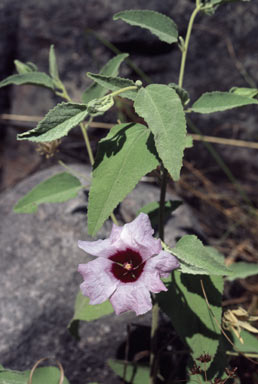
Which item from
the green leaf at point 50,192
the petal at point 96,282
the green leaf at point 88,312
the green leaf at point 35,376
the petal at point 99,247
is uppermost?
the petal at point 99,247

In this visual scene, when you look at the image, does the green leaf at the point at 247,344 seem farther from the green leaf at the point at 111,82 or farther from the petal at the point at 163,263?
the green leaf at the point at 111,82

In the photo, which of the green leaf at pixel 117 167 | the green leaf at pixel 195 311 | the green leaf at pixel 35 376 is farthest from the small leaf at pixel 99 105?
the green leaf at pixel 35 376

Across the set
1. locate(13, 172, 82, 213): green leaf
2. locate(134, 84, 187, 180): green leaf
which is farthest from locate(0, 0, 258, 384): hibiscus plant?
locate(13, 172, 82, 213): green leaf

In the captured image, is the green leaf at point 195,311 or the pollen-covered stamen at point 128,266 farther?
the green leaf at point 195,311

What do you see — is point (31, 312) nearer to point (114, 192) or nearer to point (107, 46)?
point (114, 192)

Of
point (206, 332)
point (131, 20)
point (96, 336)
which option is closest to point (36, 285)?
point (96, 336)

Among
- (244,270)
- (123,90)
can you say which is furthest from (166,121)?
(244,270)
